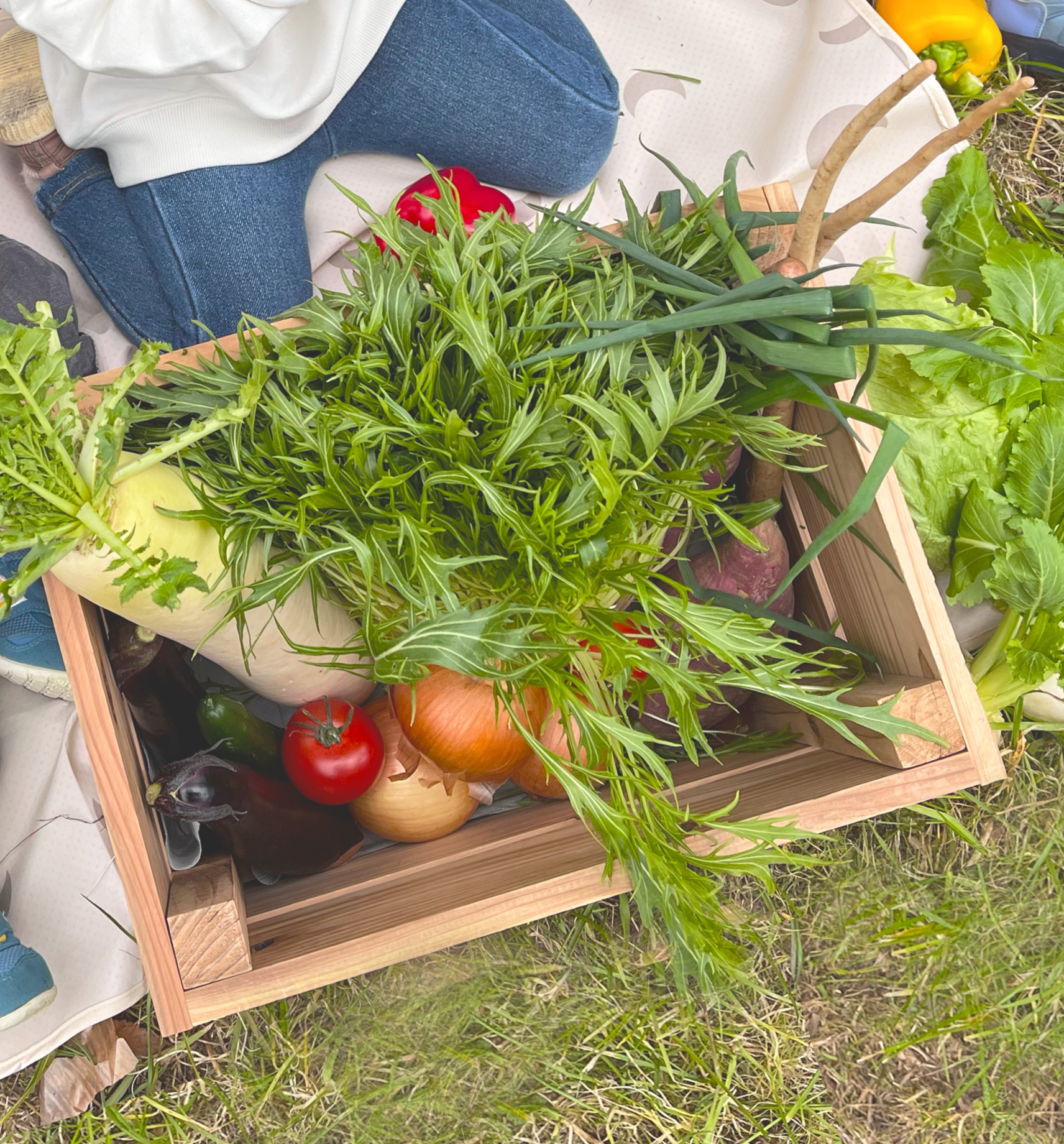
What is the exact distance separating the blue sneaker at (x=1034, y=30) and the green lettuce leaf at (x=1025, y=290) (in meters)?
0.50

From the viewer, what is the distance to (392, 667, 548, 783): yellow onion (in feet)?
2.35

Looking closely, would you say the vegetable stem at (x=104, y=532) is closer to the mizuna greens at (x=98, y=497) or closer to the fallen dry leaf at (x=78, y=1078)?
the mizuna greens at (x=98, y=497)

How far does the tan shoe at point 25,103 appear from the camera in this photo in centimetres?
93

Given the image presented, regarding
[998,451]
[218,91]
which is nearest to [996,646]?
[998,451]

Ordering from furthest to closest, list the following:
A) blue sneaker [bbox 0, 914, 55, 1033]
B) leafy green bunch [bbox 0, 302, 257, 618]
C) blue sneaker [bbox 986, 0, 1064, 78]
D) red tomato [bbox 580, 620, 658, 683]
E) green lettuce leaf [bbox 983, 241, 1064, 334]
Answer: blue sneaker [bbox 986, 0, 1064, 78] → green lettuce leaf [bbox 983, 241, 1064, 334] → blue sneaker [bbox 0, 914, 55, 1033] → red tomato [bbox 580, 620, 658, 683] → leafy green bunch [bbox 0, 302, 257, 618]

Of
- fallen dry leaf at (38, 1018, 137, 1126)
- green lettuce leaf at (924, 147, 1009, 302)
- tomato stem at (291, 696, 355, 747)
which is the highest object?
green lettuce leaf at (924, 147, 1009, 302)

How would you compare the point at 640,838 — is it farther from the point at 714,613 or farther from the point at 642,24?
the point at 642,24

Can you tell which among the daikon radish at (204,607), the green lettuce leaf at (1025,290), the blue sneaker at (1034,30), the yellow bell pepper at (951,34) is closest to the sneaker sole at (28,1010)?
the daikon radish at (204,607)

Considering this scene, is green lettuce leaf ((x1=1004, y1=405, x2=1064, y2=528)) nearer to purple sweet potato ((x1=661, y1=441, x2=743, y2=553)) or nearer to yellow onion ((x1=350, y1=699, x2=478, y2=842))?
purple sweet potato ((x1=661, y1=441, x2=743, y2=553))

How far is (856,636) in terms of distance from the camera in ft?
2.78

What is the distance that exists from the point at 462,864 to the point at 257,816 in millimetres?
187

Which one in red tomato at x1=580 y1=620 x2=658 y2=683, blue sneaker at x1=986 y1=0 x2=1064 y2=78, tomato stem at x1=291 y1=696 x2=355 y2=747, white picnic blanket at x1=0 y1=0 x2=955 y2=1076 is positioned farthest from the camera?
blue sneaker at x1=986 y1=0 x2=1064 y2=78

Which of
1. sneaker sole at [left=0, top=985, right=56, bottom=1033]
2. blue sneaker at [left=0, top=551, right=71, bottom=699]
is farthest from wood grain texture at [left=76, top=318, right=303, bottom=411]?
sneaker sole at [left=0, top=985, right=56, bottom=1033]

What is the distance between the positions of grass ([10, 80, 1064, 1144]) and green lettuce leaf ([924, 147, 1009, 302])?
2.10ft
